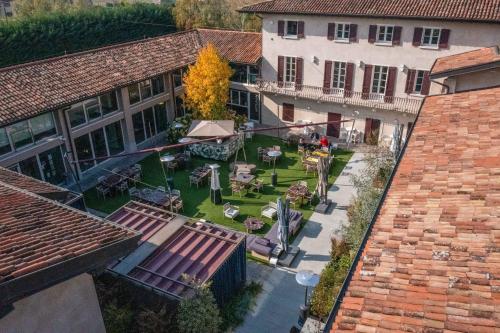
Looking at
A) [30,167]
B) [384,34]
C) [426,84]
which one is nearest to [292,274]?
[30,167]

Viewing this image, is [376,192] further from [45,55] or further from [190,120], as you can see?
[45,55]

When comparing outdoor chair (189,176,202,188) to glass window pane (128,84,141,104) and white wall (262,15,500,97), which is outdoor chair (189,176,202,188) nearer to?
glass window pane (128,84,141,104)

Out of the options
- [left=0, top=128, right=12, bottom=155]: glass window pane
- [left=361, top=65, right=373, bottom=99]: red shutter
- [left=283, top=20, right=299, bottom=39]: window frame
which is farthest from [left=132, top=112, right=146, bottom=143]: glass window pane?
[left=361, top=65, right=373, bottom=99]: red shutter

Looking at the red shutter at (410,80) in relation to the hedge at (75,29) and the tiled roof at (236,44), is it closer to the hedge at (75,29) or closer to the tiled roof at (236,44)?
the tiled roof at (236,44)

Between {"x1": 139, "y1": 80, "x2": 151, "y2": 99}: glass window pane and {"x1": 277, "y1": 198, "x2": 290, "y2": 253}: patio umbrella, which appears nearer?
{"x1": 277, "y1": 198, "x2": 290, "y2": 253}: patio umbrella

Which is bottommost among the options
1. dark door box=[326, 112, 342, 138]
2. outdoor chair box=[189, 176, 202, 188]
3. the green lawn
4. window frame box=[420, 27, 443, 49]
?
the green lawn

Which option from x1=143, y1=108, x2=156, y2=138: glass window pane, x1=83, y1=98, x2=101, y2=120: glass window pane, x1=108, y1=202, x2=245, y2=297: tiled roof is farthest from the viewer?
x1=143, y1=108, x2=156, y2=138: glass window pane

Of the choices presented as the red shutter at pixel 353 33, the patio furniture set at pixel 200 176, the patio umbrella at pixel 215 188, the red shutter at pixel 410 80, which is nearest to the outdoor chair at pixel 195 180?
the patio furniture set at pixel 200 176
